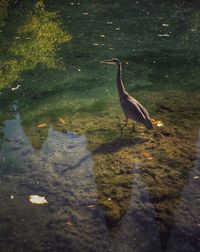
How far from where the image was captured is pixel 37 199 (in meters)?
5.67

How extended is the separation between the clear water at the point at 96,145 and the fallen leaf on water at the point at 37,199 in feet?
0.20

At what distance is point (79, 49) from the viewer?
39.7 feet

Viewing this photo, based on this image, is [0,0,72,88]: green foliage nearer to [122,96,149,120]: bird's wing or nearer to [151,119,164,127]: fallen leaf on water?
[122,96,149,120]: bird's wing

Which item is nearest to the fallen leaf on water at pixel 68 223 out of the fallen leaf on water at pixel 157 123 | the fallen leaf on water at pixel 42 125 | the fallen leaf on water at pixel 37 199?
the fallen leaf on water at pixel 37 199

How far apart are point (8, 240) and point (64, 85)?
5095 millimetres

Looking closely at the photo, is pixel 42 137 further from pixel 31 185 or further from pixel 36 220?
pixel 36 220

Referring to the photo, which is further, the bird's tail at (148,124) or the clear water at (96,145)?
the bird's tail at (148,124)

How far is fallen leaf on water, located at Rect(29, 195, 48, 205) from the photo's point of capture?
5625 millimetres

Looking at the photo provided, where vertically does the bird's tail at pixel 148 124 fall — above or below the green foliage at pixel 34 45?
above

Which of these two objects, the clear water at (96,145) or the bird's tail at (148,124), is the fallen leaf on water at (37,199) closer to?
the clear water at (96,145)

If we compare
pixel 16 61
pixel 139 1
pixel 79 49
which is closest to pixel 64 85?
pixel 16 61

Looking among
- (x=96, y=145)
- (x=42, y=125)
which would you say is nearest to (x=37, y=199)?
(x=96, y=145)

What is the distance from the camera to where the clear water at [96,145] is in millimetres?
5133

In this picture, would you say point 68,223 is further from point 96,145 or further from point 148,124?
point 148,124
